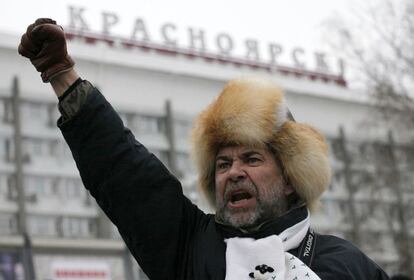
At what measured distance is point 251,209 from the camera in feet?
9.43

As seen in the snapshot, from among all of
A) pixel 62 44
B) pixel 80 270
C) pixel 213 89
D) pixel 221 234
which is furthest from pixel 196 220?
pixel 213 89

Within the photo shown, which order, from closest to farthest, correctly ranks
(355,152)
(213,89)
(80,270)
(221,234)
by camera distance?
1. (221,234)
2. (80,270)
3. (213,89)
4. (355,152)

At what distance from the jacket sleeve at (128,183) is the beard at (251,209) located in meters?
0.14

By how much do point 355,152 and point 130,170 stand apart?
36988 millimetres

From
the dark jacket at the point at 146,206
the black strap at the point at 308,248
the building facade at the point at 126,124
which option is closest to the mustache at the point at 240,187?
the dark jacket at the point at 146,206

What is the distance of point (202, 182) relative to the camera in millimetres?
3105

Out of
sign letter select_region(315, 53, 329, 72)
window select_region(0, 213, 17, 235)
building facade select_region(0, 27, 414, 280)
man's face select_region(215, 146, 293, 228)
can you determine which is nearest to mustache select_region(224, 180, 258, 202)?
man's face select_region(215, 146, 293, 228)

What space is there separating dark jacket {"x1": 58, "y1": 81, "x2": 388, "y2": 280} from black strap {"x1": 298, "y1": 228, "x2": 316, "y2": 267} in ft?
0.05

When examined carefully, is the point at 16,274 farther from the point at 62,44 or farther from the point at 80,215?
the point at 62,44

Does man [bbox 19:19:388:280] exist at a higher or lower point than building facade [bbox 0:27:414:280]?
lower

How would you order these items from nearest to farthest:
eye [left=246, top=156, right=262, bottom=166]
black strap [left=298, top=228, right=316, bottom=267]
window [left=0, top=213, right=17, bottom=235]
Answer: black strap [left=298, top=228, right=316, bottom=267], eye [left=246, top=156, right=262, bottom=166], window [left=0, top=213, right=17, bottom=235]

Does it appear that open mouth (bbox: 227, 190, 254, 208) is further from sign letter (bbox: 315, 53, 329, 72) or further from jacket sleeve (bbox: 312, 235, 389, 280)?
sign letter (bbox: 315, 53, 329, 72)

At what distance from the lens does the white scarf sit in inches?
106

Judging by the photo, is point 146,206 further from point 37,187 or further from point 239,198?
point 37,187
